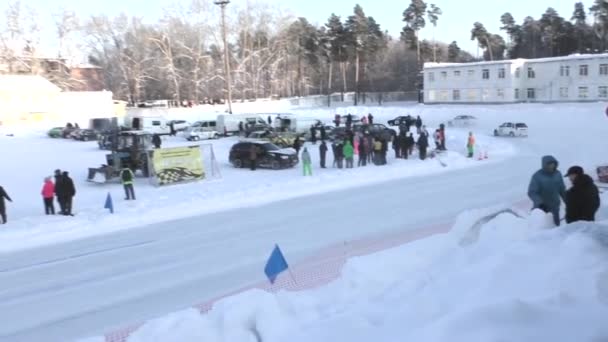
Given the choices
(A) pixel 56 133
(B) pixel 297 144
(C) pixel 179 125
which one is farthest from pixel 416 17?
(B) pixel 297 144

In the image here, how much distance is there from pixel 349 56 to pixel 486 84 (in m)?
28.2

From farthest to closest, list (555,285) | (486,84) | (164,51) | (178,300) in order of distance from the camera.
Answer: (164,51) < (486,84) < (178,300) < (555,285)

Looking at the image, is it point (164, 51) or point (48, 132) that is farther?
point (164, 51)

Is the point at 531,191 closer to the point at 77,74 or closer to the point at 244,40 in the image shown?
the point at 244,40

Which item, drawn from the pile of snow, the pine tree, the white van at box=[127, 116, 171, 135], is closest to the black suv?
the pile of snow

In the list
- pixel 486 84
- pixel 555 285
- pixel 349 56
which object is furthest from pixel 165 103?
pixel 555 285

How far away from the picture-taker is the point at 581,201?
23.4 ft

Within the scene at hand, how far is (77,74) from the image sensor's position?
293 feet

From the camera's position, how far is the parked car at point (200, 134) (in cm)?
4162

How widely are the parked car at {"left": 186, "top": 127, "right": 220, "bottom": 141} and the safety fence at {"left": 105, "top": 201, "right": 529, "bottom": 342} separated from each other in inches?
1187

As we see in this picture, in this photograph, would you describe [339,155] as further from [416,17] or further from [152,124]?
[416,17]

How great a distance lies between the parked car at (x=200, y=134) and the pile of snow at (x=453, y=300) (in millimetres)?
36118

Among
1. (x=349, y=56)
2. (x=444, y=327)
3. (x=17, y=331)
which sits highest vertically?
(x=349, y=56)

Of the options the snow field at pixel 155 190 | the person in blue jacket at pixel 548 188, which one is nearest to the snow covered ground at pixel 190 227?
the snow field at pixel 155 190
